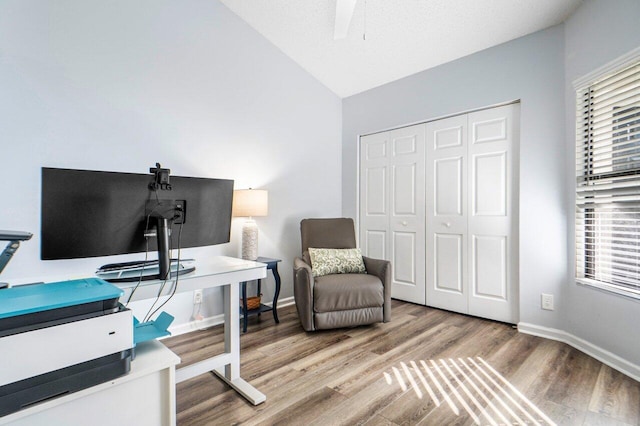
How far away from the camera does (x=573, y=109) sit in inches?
95.9

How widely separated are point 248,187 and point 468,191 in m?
2.17

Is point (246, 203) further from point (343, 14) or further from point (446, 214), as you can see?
point (446, 214)

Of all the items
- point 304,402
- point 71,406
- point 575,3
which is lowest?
point 304,402

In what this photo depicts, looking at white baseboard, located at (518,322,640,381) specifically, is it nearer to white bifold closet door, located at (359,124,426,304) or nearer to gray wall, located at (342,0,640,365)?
gray wall, located at (342,0,640,365)

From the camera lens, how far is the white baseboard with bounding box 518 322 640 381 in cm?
198

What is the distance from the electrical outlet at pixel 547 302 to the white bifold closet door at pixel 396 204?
111cm

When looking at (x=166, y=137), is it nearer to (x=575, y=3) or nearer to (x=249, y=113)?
(x=249, y=113)

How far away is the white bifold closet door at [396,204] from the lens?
349 cm

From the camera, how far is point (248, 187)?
3139 millimetres

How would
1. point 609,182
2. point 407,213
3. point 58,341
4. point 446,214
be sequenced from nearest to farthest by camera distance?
1. point 58,341
2. point 609,182
3. point 446,214
4. point 407,213

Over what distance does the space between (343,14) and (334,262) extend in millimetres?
2028

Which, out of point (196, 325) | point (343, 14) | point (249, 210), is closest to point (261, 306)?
point (196, 325)

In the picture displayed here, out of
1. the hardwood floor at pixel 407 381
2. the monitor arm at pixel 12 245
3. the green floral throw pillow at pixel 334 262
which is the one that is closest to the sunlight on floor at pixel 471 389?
the hardwood floor at pixel 407 381

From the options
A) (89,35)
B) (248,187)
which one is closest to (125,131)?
(89,35)
